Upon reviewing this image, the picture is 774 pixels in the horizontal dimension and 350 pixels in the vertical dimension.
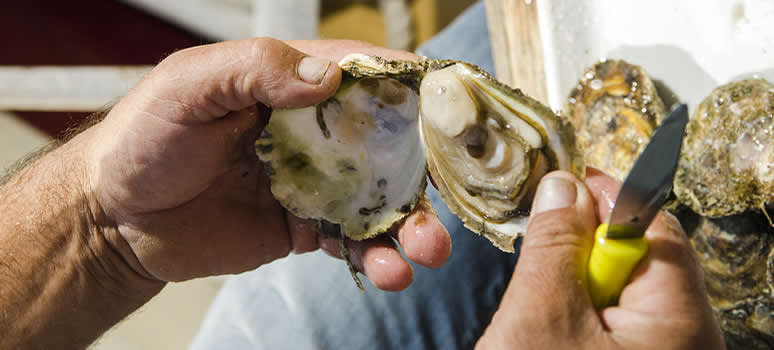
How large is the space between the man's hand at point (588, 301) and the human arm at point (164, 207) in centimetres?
25

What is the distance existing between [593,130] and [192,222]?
2.23 ft

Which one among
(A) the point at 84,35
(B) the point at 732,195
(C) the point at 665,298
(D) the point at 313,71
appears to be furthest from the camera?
(A) the point at 84,35

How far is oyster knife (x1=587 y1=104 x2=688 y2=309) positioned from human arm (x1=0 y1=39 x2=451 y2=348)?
0.27 meters

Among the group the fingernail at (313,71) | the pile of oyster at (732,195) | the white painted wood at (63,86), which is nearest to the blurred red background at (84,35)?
the white painted wood at (63,86)

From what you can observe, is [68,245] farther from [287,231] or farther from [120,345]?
[120,345]

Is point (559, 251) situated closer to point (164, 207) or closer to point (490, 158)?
point (490, 158)

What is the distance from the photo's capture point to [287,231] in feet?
3.03

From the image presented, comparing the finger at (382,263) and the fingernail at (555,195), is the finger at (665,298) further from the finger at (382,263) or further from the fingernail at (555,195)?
the finger at (382,263)

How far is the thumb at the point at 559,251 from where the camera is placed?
1.62ft

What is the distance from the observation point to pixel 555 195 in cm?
55

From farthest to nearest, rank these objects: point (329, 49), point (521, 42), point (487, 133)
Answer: point (521, 42) < point (329, 49) < point (487, 133)

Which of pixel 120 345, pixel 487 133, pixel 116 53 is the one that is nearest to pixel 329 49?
pixel 487 133

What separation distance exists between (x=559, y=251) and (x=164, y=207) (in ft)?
1.93

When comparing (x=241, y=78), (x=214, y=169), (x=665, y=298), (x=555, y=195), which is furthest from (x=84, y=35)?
(x=665, y=298)
